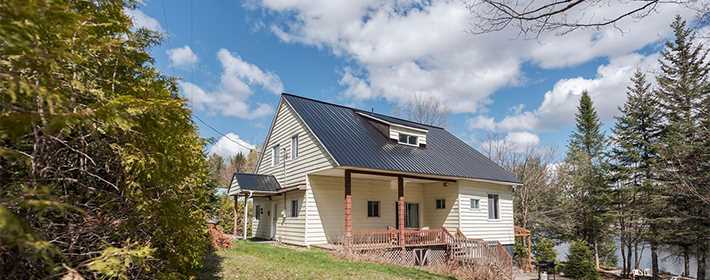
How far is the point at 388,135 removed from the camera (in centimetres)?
1809

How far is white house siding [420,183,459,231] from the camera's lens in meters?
A: 17.7

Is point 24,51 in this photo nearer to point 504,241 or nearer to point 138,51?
point 138,51

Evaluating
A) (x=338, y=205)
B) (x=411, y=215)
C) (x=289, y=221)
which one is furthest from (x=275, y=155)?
A: (x=411, y=215)

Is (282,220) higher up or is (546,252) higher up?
(282,220)

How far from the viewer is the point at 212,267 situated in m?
7.68

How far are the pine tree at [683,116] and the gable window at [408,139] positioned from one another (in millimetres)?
11037

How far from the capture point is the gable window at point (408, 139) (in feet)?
60.5

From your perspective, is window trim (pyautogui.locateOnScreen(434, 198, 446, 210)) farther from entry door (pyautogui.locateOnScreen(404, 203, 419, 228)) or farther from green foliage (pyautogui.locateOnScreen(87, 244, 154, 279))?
green foliage (pyautogui.locateOnScreen(87, 244, 154, 279))

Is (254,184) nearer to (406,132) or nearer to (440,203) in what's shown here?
(406,132)

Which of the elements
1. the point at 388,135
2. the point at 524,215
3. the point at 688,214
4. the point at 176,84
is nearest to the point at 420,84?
the point at 524,215

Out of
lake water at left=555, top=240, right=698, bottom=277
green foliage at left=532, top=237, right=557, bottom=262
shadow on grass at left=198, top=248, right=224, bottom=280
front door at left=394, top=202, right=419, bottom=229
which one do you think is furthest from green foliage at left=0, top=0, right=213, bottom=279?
lake water at left=555, top=240, right=698, bottom=277

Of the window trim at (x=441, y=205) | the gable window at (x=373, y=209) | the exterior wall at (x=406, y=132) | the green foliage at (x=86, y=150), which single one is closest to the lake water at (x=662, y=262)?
the window trim at (x=441, y=205)

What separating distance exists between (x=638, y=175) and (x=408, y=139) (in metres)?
15.6

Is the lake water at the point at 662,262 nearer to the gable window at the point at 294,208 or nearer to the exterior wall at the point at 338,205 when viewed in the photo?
the exterior wall at the point at 338,205
